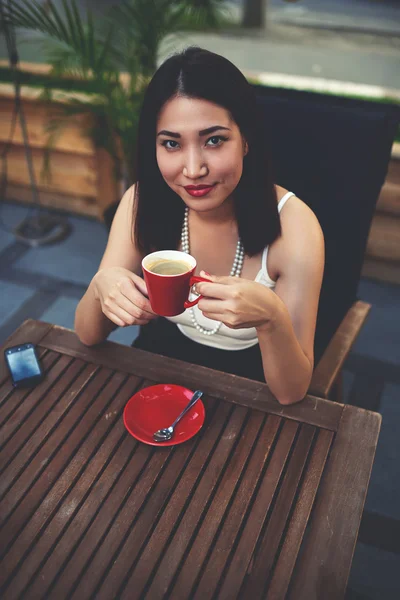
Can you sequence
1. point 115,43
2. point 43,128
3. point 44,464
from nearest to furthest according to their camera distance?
point 44,464 → point 115,43 → point 43,128

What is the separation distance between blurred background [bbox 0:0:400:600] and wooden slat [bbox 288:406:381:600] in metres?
0.78

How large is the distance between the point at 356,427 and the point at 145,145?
0.81 metres

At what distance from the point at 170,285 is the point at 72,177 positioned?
2753mm

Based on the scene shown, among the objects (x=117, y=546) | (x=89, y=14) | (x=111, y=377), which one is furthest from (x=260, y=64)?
(x=117, y=546)

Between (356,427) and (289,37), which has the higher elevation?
(356,427)

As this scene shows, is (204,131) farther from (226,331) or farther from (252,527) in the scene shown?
(252,527)

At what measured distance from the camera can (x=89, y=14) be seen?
248cm

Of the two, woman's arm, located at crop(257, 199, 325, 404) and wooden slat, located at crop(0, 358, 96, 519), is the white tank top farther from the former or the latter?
wooden slat, located at crop(0, 358, 96, 519)

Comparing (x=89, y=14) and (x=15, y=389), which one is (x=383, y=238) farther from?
(x=15, y=389)

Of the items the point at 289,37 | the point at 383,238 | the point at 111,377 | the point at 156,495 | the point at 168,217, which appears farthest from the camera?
the point at 289,37

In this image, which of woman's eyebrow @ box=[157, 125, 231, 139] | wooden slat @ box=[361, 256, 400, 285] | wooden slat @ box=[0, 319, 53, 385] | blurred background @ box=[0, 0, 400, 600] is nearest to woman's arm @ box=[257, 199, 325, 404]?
woman's eyebrow @ box=[157, 125, 231, 139]

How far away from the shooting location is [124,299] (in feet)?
3.70

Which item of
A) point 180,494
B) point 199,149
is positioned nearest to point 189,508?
point 180,494

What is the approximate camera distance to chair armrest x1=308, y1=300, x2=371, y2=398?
4.30 ft
